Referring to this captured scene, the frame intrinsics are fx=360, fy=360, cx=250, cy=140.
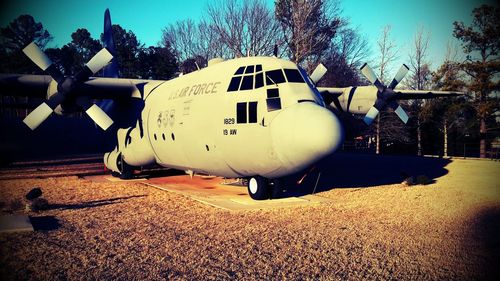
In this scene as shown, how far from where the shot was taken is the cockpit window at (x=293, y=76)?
33.6 ft

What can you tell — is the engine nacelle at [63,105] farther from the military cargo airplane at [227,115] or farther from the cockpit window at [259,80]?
the cockpit window at [259,80]

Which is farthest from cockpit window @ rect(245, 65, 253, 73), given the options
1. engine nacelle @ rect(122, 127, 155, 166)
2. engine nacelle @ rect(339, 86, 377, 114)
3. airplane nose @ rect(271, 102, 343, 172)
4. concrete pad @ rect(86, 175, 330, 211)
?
engine nacelle @ rect(339, 86, 377, 114)

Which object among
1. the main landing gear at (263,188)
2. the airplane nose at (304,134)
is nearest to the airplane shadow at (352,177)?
the main landing gear at (263,188)

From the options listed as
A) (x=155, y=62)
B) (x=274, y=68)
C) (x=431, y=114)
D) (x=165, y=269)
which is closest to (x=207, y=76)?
(x=274, y=68)

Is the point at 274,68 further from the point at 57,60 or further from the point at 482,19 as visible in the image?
the point at 57,60

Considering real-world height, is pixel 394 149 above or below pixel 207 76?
below

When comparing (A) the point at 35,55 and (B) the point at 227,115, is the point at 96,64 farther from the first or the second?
(B) the point at 227,115

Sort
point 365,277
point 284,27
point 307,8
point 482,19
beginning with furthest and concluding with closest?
point 284,27
point 307,8
point 482,19
point 365,277

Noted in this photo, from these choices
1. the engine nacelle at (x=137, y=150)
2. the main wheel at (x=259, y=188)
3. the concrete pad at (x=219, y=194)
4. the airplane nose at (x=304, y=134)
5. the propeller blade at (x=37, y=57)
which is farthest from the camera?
the engine nacelle at (x=137, y=150)

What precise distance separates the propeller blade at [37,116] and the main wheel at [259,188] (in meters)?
7.92

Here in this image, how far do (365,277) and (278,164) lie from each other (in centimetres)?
454

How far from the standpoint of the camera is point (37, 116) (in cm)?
1301

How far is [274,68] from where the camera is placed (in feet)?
34.3

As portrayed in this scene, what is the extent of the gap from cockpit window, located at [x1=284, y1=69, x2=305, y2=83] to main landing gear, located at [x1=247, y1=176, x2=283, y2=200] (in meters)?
3.17
